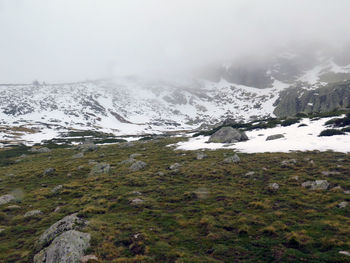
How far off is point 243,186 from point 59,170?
26562 mm

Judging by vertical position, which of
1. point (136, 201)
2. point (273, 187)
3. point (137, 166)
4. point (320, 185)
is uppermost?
point (320, 185)

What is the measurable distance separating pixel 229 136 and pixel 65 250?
38.1 m

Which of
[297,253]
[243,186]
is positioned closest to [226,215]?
[297,253]

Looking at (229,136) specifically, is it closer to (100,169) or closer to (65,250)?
(100,169)

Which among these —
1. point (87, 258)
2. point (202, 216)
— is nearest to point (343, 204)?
point (202, 216)

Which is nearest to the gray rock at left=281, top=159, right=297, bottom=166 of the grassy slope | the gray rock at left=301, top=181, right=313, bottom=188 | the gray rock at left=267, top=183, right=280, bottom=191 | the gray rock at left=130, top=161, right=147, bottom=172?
the grassy slope

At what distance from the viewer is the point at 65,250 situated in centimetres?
923

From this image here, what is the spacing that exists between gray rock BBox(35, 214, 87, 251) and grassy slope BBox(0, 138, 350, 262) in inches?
23.0

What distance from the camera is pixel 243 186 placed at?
1844cm

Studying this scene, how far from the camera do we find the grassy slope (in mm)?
9594

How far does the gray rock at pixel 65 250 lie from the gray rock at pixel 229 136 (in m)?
36.0

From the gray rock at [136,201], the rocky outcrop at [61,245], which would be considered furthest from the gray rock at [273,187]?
the rocky outcrop at [61,245]

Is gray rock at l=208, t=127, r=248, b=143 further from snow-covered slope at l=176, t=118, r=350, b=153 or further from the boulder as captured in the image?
the boulder

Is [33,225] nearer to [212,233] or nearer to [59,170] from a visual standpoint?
[212,233]
